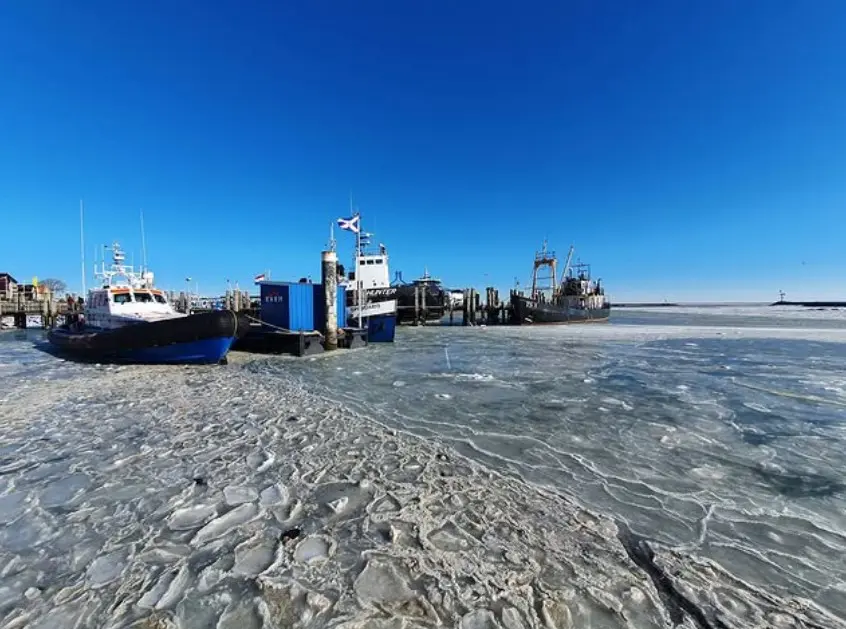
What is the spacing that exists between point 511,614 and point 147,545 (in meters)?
2.73

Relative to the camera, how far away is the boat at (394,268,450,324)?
34.4 metres

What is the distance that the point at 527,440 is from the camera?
230 inches

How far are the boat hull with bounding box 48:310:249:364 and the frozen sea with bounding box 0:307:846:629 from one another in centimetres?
407

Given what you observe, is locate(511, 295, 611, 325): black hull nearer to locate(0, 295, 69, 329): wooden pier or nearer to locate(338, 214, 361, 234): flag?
locate(338, 214, 361, 234): flag

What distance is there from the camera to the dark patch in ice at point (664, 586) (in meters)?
2.42

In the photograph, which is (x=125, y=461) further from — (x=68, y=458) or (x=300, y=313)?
(x=300, y=313)

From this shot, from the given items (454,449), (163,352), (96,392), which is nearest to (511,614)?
(454,449)

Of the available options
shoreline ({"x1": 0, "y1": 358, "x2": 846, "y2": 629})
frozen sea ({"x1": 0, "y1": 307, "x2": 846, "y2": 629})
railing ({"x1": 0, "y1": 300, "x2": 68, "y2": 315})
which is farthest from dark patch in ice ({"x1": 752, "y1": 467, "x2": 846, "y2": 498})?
railing ({"x1": 0, "y1": 300, "x2": 68, "y2": 315})

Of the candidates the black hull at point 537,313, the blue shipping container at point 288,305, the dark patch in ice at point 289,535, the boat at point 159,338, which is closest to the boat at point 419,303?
the black hull at point 537,313

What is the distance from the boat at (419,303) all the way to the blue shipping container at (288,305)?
57.8 ft

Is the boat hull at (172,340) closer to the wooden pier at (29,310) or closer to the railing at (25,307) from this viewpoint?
the wooden pier at (29,310)

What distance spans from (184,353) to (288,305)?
425cm

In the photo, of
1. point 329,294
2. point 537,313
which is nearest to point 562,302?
point 537,313

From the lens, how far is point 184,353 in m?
12.6
